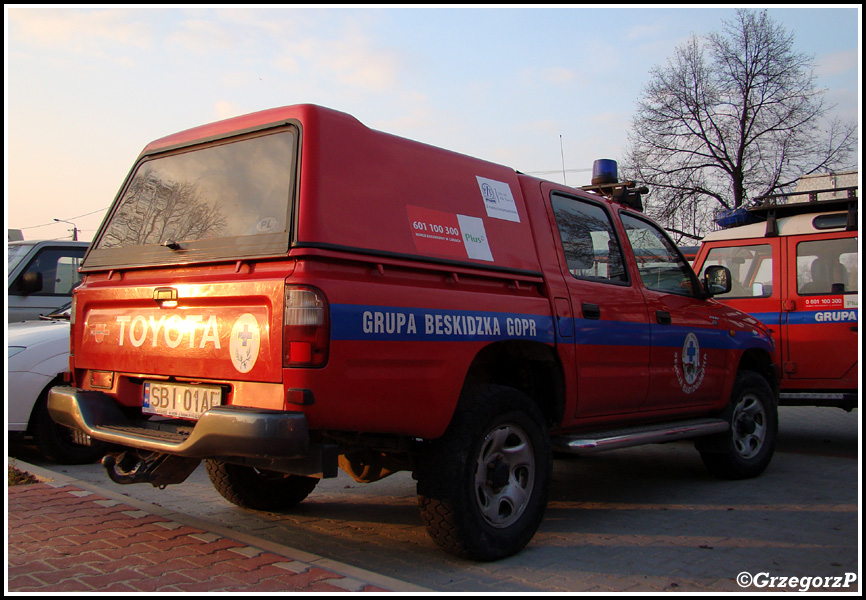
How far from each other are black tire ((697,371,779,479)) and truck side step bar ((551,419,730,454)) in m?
0.27

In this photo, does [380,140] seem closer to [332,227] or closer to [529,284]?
[332,227]

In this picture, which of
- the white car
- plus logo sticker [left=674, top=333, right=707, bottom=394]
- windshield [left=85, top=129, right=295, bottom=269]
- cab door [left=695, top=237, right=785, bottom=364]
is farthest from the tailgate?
cab door [left=695, top=237, right=785, bottom=364]

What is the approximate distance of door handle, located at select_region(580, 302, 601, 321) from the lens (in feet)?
15.5

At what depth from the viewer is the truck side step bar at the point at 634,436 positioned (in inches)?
174

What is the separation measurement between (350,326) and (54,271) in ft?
21.4

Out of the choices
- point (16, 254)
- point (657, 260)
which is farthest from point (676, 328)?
point (16, 254)

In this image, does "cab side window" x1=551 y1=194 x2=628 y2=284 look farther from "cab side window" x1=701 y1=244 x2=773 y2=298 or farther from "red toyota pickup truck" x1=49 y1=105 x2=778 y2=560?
"cab side window" x1=701 y1=244 x2=773 y2=298

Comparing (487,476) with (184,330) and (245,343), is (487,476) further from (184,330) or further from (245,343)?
(184,330)

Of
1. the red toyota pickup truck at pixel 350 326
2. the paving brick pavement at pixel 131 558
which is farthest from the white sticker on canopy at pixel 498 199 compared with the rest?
the paving brick pavement at pixel 131 558

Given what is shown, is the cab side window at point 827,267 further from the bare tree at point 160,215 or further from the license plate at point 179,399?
the license plate at point 179,399

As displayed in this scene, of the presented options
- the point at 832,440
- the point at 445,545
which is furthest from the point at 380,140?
the point at 832,440

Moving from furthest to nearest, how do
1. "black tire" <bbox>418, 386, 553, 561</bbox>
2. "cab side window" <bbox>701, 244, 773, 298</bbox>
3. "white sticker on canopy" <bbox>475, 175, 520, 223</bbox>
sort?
"cab side window" <bbox>701, 244, 773, 298</bbox>, "white sticker on canopy" <bbox>475, 175, 520, 223</bbox>, "black tire" <bbox>418, 386, 553, 561</bbox>

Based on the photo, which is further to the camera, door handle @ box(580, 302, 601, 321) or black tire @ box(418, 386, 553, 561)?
door handle @ box(580, 302, 601, 321)

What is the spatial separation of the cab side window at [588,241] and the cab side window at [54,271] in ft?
19.1
